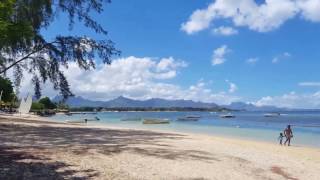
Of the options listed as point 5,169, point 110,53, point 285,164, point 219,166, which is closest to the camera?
point 5,169

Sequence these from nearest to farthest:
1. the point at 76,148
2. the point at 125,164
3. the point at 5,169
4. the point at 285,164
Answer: the point at 5,169
the point at 125,164
the point at 76,148
the point at 285,164

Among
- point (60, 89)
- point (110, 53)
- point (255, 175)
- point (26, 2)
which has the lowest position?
point (255, 175)

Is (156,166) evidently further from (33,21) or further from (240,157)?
(33,21)

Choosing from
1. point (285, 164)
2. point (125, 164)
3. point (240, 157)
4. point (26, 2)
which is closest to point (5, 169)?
point (125, 164)

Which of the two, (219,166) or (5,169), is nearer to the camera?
(5,169)

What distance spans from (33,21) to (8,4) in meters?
14.2

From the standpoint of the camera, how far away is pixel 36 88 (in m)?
31.9

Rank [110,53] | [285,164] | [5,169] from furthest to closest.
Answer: [110,53] < [285,164] < [5,169]

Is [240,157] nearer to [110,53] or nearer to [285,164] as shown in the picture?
[285,164]

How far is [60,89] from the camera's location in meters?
31.5

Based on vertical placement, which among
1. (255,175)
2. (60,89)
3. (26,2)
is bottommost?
(255,175)

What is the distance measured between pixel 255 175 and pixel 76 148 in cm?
601

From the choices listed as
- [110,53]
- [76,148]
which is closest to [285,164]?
[76,148]

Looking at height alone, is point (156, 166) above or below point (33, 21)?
below
